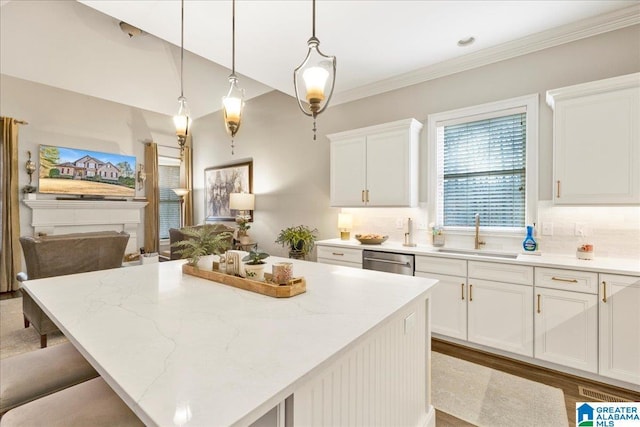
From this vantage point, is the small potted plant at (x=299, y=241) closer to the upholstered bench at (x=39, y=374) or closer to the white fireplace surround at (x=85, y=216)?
the upholstered bench at (x=39, y=374)

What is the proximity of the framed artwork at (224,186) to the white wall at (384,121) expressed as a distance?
0.20 metres

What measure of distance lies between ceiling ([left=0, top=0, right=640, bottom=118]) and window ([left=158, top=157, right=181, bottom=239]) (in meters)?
2.54

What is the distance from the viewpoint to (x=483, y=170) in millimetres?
3338

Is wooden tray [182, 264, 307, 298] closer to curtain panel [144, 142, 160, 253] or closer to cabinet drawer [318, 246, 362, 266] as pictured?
cabinet drawer [318, 246, 362, 266]

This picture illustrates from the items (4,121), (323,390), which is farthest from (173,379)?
(4,121)

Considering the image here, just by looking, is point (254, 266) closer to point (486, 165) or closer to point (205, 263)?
point (205, 263)

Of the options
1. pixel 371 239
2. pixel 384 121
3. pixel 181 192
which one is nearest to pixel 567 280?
pixel 371 239

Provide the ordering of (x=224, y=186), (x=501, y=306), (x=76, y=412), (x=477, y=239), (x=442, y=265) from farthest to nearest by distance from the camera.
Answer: (x=224, y=186) → (x=477, y=239) → (x=442, y=265) → (x=501, y=306) → (x=76, y=412)

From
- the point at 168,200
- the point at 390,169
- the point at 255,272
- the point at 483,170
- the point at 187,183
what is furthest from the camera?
the point at 168,200

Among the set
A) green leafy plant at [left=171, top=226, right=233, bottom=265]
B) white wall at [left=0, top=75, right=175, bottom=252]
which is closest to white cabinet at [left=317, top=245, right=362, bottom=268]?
green leafy plant at [left=171, top=226, right=233, bottom=265]

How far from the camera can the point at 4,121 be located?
4688mm

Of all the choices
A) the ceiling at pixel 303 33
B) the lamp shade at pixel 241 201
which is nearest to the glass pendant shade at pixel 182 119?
the ceiling at pixel 303 33

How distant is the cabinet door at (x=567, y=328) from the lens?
2268 millimetres
